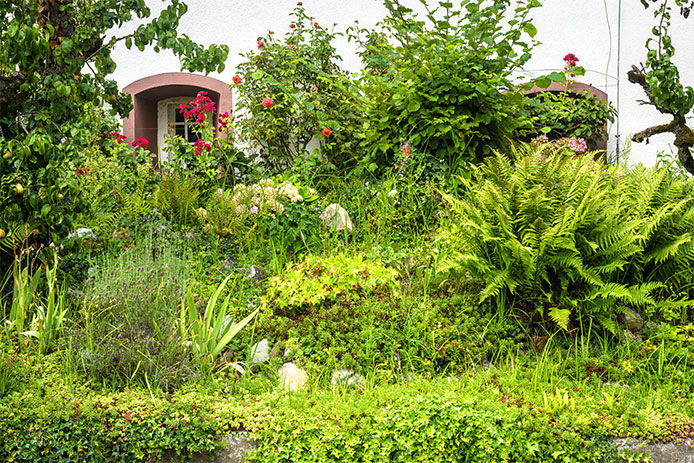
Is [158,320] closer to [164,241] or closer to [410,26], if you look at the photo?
[164,241]

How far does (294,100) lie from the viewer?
7.52 m

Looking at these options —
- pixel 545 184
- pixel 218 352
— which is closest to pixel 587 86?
pixel 545 184

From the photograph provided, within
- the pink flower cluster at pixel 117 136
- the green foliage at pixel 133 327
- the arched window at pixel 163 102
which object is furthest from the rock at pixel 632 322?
the pink flower cluster at pixel 117 136

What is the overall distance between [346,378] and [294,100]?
4.79 m

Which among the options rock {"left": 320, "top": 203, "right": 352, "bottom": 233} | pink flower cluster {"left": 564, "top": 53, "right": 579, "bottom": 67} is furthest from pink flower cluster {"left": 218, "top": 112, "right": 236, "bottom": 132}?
pink flower cluster {"left": 564, "top": 53, "right": 579, "bottom": 67}

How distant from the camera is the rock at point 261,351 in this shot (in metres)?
3.99

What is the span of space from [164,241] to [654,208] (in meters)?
4.38

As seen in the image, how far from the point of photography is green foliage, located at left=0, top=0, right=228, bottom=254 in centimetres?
386

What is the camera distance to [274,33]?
827cm

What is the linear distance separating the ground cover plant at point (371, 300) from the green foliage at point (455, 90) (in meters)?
0.04

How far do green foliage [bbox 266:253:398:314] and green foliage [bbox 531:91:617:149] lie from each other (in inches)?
168

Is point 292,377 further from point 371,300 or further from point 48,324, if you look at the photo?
point 48,324

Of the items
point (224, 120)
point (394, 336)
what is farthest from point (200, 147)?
point (394, 336)

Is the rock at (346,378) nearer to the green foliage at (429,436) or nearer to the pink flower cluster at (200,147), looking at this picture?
the green foliage at (429,436)
